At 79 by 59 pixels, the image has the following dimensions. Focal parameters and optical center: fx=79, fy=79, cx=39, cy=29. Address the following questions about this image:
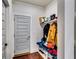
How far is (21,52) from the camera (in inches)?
167

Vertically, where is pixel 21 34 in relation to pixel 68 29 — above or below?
below

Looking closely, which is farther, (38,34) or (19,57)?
(38,34)

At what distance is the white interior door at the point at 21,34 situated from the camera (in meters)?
4.12

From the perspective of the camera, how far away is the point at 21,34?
4.24 metres

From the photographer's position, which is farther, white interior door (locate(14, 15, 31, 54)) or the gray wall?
white interior door (locate(14, 15, 31, 54))

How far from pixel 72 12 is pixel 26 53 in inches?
161

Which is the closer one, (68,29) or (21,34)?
(68,29)

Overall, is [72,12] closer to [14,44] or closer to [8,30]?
[8,30]

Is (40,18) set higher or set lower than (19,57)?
higher

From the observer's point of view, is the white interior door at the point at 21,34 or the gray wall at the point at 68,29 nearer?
the gray wall at the point at 68,29

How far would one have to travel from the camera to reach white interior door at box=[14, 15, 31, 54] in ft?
13.5

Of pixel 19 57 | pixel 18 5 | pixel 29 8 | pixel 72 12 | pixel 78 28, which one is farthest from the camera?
pixel 29 8

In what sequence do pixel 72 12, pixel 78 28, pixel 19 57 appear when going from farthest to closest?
pixel 19 57, pixel 72 12, pixel 78 28

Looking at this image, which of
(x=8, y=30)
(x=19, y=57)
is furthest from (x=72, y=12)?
(x=19, y=57)
